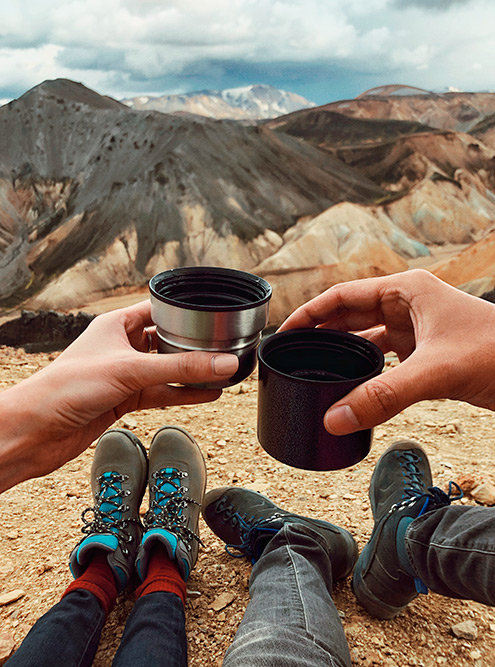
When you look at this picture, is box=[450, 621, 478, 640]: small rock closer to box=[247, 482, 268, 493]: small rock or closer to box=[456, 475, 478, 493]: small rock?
box=[456, 475, 478, 493]: small rock

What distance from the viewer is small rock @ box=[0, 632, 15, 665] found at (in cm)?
144

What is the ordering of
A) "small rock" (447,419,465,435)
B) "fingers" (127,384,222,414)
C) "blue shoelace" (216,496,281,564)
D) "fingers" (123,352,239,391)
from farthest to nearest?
"small rock" (447,419,465,435) < "blue shoelace" (216,496,281,564) < "fingers" (127,384,222,414) < "fingers" (123,352,239,391)

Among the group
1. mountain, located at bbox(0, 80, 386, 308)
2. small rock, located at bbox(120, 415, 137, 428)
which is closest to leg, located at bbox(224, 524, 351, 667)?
small rock, located at bbox(120, 415, 137, 428)

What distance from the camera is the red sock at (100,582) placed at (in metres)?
1.50

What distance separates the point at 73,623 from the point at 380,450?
5.21 feet

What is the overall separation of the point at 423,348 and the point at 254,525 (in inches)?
34.9

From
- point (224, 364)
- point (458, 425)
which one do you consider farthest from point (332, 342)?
point (458, 425)

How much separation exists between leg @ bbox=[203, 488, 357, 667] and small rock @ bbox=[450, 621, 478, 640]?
37 centimetres

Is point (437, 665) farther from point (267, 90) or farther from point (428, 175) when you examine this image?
point (267, 90)

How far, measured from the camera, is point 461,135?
623cm

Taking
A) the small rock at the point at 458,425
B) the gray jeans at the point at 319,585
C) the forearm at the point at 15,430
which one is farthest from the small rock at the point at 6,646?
the small rock at the point at 458,425

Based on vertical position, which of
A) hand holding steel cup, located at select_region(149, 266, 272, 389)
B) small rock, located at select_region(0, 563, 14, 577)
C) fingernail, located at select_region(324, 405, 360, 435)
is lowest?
small rock, located at select_region(0, 563, 14, 577)

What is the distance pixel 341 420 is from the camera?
1165 millimetres

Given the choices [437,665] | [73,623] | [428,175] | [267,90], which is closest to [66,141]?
[267,90]
